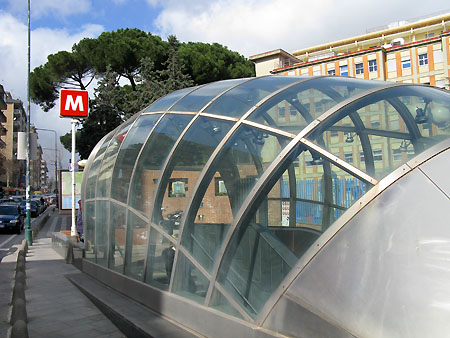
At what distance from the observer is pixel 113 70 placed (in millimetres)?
31703

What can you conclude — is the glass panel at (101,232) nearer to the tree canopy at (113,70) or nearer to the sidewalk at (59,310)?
the sidewalk at (59,310)

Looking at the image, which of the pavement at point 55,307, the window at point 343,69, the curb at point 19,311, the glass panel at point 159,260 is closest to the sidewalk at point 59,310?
the pavement at point 55,307

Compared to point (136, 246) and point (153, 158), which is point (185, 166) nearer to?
point (153, 158)

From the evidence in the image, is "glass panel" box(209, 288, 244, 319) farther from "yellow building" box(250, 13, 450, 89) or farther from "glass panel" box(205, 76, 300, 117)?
"yellow building" box(250, 13, 450, 89)

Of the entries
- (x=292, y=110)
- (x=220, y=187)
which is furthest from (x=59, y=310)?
(x=292, y=110)

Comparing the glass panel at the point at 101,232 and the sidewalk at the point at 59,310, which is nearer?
the sidewalk at the point at 59,310

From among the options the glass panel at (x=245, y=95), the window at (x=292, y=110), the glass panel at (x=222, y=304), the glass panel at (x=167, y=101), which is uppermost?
the glass panel at (x=167, y=101)

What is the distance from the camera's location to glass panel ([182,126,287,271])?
391 cm

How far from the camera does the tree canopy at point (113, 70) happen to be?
1135 inches

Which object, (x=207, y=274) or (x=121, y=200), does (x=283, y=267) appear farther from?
(x=121, y=200)

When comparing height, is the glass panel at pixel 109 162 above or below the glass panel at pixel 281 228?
above

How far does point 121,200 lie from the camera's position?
6.59 meters

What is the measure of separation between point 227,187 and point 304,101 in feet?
3.83

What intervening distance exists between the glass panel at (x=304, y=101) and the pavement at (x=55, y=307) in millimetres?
3331
